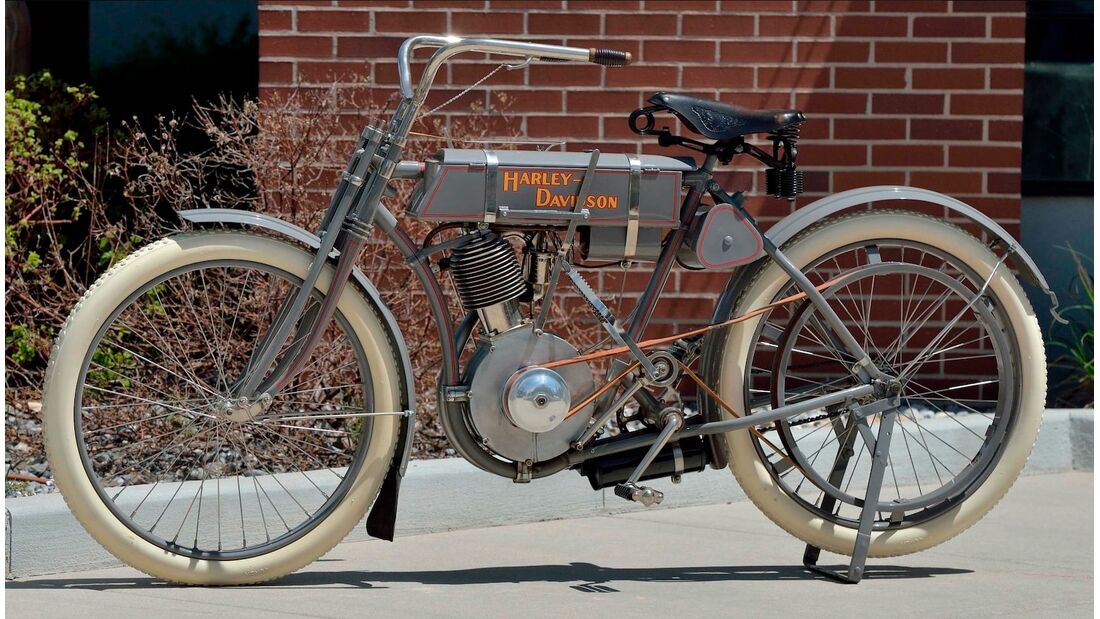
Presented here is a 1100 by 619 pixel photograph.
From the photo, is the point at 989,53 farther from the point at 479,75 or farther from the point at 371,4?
the point at 371,4

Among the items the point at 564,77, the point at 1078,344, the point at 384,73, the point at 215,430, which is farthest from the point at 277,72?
the point at 1078,344

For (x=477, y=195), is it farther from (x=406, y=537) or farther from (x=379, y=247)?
(x=379, y=247)

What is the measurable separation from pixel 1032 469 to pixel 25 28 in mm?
5247

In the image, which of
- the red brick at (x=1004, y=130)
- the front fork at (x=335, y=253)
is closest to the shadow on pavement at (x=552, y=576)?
the front fork at (x=335, y=253)

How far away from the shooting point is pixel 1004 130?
6859 mm

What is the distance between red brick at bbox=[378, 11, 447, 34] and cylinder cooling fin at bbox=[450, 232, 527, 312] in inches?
110

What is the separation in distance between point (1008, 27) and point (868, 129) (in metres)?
0.78

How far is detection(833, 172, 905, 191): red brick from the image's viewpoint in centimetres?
684

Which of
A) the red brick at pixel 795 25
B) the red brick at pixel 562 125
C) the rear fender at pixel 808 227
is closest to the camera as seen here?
the rear fender at pixel 808 227

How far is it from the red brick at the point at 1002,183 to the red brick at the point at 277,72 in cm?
314

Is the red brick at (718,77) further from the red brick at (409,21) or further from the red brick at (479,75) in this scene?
the red brick at (409,21)

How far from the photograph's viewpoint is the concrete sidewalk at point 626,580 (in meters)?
3.93

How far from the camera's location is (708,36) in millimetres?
6754

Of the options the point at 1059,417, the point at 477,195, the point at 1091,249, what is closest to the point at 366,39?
the point at 477,195
